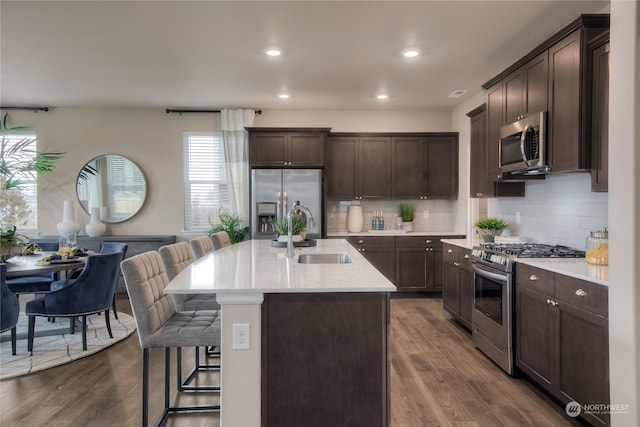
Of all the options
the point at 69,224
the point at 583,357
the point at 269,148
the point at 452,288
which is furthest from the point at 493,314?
the point at 69,224

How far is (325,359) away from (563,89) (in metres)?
2.48

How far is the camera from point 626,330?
1885mm

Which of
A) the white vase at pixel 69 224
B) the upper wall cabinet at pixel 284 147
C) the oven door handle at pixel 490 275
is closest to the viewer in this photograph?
the oven door handle at pixel 490 275

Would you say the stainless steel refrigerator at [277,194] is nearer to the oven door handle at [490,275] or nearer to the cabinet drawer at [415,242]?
the cabinet drawer at [415,242]

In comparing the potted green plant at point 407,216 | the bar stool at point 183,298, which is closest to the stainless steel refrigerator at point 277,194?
the potted green plant at point 407,216

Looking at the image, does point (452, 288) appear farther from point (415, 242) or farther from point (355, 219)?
point (355, 219)

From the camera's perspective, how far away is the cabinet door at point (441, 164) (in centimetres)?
581

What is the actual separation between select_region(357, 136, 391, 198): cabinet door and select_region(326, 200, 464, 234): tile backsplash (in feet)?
1.09

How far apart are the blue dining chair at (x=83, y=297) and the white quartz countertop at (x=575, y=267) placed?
358 centimetres

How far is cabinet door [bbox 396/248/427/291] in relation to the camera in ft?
18.0

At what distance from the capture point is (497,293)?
10.3 feet

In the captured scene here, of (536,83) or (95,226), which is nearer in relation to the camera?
(536,83)

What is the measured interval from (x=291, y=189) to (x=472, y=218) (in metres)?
2.54

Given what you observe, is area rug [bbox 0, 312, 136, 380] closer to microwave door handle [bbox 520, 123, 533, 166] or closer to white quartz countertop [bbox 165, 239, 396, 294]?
white quartz countertop [bbox 165, 239, 396, 294]
